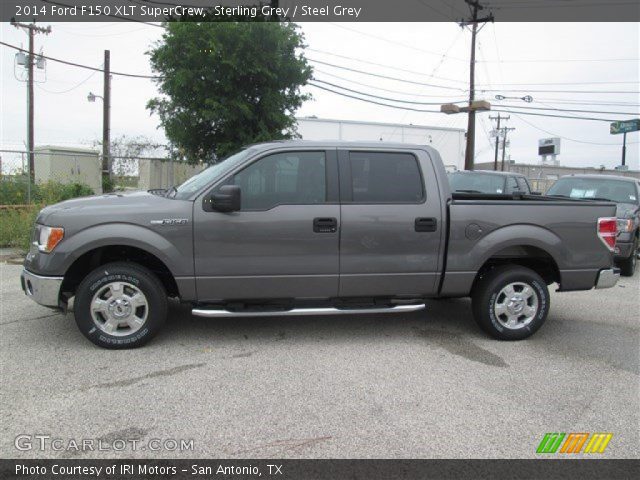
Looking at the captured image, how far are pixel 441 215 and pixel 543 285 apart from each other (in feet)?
4.34

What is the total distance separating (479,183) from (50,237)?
8901 mm

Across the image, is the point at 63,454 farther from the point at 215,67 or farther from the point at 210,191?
the point at 215,67

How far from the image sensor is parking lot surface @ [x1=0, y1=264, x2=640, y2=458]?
3074mm

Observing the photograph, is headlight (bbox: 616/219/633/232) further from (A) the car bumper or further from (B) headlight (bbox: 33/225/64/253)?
(B) headlight (bbox: 33/225/64/253)

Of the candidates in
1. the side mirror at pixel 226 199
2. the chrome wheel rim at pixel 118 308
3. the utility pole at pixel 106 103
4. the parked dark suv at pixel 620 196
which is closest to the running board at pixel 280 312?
the chrome wheel rim at pixel 118 308

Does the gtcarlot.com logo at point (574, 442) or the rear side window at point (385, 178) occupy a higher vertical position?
the rear side window at point (385, 178)

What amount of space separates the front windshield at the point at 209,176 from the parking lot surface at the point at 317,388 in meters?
1.46

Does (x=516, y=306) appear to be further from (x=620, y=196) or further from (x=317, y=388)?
(x=620, y=196)

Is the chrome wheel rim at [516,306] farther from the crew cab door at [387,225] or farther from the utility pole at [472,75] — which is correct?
the utility pole at [472,75]

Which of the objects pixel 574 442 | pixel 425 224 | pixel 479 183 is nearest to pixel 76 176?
pixel 479 183

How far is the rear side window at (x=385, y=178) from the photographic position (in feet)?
15.6

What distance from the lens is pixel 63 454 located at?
2869 millimetres

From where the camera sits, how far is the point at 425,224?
15.6ft

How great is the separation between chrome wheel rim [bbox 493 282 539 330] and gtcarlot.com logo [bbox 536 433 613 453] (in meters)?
1.84
